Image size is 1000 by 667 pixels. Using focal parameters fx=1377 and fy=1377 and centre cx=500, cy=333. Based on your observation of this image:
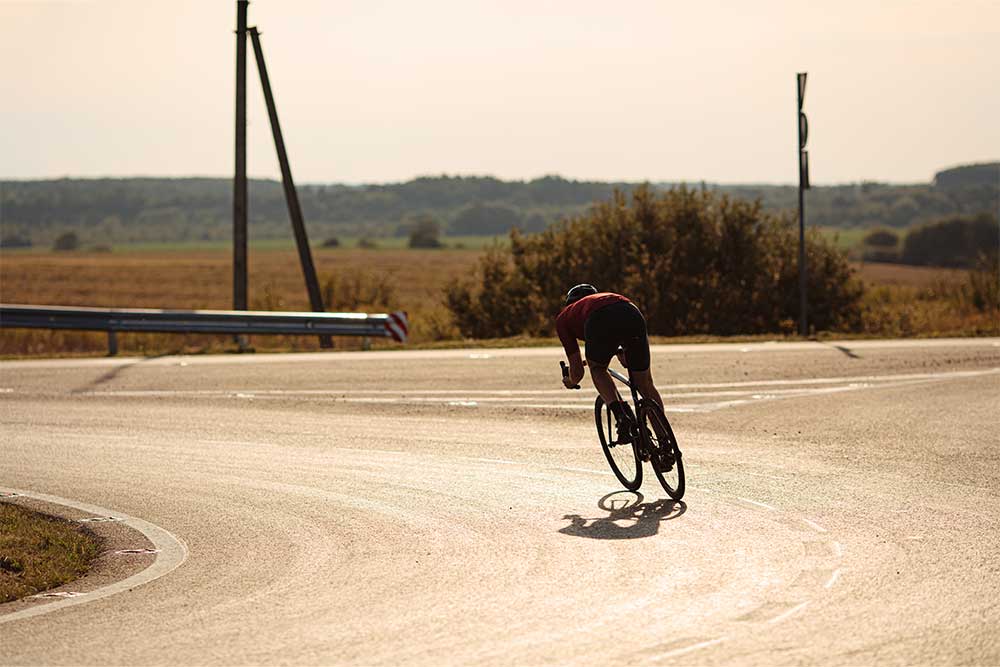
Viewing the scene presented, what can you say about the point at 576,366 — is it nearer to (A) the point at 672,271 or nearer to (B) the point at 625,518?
(B) the point at 625,518

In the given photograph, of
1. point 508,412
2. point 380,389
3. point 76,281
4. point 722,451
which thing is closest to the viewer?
point 722,451

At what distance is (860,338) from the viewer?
2516cm

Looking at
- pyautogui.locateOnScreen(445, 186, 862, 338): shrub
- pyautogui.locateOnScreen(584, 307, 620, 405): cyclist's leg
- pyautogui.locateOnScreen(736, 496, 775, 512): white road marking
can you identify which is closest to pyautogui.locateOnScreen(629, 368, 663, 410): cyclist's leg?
pyautogui.locateOnScreen(584, 307, 620, 405): cyclist's leg

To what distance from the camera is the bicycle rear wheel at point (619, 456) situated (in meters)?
10.9

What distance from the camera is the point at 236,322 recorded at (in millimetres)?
25672

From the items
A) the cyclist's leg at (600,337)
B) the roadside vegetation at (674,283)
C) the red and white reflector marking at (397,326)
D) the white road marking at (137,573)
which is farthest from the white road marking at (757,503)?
the roadside vegetation at (674,283)

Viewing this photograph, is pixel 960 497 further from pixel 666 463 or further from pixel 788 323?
pixel 788 323

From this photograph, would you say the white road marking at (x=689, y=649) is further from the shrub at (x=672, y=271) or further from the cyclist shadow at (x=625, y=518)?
the shrub at (x=672, y=271)

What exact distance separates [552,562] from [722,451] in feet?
15.9

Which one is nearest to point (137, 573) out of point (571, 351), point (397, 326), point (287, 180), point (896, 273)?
point (571, 351)

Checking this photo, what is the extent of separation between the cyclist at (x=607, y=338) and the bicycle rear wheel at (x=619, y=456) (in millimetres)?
210

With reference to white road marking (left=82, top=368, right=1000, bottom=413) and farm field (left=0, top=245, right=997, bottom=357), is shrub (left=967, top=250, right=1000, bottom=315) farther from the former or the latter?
white road marking (left=82, top=368, right=1000, bottom=413)

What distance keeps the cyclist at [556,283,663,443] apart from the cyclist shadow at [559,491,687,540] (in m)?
0.50

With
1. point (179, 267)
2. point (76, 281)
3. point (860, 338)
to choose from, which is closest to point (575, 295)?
point (860, 338)
